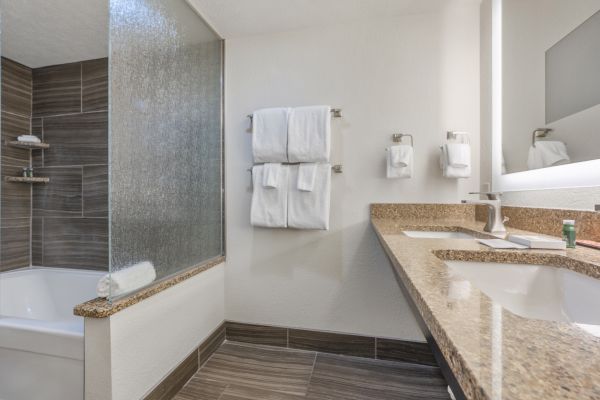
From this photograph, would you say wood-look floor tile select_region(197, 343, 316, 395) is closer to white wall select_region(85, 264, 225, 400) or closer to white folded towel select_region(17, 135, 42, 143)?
white wall select_region(85, 264, 225, 400)

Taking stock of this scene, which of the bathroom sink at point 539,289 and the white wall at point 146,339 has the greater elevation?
the bathroom sink at point 539,289

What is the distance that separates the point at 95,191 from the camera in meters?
2.09

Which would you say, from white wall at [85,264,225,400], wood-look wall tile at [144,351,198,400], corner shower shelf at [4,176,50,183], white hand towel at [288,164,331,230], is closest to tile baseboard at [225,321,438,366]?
white wall at [85,264,225,400]

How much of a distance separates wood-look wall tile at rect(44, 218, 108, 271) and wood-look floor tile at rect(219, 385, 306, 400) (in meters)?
1.38

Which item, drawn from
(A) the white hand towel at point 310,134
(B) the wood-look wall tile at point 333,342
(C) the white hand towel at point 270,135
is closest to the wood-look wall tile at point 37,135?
(C) the white hand towel at point 270,135

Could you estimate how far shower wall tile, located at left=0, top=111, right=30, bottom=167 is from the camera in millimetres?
1998

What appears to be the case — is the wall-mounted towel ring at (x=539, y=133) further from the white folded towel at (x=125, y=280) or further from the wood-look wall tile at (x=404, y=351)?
the white folded towel at (x=125, y=280)

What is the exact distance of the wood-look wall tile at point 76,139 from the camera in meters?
2.08

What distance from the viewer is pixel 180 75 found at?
1546 millimetres

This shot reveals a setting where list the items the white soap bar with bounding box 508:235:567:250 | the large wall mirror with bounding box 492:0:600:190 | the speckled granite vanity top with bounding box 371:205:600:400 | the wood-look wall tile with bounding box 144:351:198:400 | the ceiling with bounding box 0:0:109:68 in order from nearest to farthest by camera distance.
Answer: the speckled granite vanity top with bounding box 371:205:600:400 < the white soap bar with bounding box 508:235:567:250 < the large wall mirror with bounding box 492:0:600:190 < the wood-look wall tile with bounding box 144:351:198:400 < the ceiling with bounding box 0:0:109:68

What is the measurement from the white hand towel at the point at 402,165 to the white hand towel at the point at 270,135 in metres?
0.65

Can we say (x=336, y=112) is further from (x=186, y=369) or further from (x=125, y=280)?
(x=186, y=369)

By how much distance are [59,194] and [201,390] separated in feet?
6.11

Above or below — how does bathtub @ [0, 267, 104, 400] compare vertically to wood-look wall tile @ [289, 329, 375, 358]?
above
